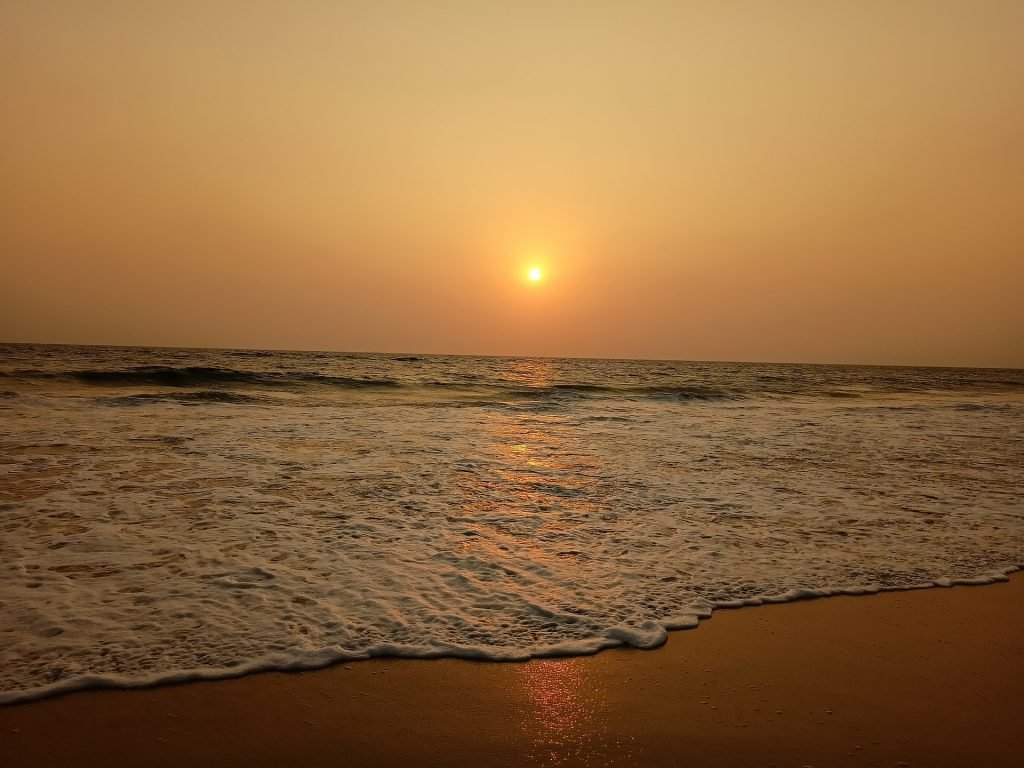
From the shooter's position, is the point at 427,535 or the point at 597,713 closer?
the point at 597,713

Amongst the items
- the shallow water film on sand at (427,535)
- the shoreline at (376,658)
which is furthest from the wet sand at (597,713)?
the shallow water film on sand at (427,535)

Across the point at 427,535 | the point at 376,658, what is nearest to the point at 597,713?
the point at 376,658

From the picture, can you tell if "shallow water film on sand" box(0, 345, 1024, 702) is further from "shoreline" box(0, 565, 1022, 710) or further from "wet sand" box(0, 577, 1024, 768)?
"wet sand" box(0, 577, 1024, 768)

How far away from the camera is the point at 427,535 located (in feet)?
20.0

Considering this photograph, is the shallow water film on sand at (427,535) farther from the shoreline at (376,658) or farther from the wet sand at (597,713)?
the wet sand at (597,713)

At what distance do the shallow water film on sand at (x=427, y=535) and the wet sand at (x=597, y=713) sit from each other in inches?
9.9

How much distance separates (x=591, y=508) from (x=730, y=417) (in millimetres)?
14075

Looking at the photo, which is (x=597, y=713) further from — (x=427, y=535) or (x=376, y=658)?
(x=427, y=535)

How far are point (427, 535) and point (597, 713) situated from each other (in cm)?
329

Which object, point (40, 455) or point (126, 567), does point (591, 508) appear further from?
point (40, 455)

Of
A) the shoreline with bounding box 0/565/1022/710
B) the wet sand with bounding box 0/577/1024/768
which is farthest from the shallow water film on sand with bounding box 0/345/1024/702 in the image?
the wet sand with bounding box 0/577/1024/768

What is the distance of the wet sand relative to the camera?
2.71 m

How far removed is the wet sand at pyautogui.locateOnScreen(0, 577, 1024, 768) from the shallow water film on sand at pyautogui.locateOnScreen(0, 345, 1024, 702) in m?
0.25

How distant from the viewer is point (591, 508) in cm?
737
